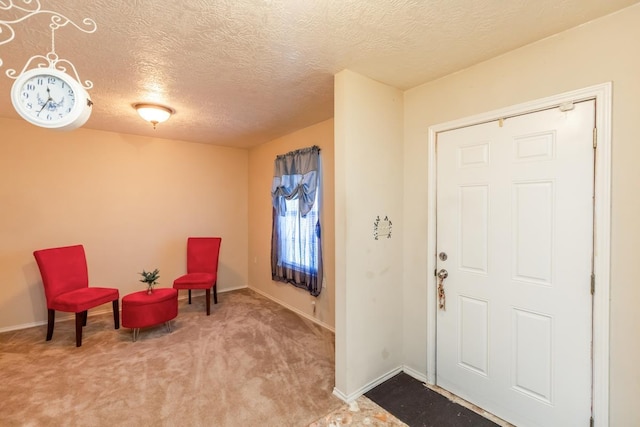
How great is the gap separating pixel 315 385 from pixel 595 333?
187cm

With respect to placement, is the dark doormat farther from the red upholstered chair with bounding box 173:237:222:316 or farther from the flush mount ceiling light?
the flush mount ceiling light

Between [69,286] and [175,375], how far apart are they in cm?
183

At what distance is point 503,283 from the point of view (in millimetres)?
1961

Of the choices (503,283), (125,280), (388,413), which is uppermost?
(503,283)

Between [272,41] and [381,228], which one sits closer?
[272,41]

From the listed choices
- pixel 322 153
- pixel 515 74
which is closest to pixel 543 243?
pixel 515 74

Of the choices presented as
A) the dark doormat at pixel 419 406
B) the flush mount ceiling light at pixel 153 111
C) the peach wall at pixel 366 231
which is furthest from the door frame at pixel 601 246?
the flush mount ceiling light at pixel 153 111

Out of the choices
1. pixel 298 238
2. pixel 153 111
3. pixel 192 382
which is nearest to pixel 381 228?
pixel 298 238

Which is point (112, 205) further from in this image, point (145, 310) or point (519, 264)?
point (519, 264)

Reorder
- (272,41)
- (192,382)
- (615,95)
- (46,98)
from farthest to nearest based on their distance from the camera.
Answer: (192,382)
(272,41)
(615,95)
(46,98)

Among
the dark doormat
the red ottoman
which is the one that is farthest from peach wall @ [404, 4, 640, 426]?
the red ottoman

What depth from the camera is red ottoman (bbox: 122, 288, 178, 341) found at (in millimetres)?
3027

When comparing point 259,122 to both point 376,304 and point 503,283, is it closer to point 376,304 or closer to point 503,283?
point 376,304

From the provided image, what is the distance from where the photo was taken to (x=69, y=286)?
321cm
